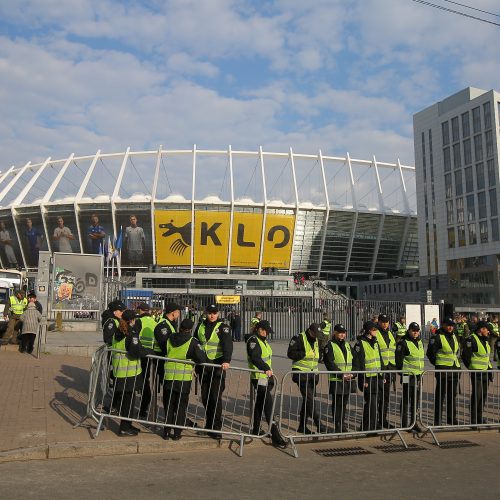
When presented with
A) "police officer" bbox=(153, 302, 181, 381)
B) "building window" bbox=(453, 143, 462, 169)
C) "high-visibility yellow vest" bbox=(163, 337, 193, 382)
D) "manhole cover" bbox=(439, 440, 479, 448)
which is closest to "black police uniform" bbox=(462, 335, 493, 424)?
"manhole cover" bbox=(439, 440, 479, 448)

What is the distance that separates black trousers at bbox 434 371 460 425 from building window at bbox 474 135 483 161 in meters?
47.3

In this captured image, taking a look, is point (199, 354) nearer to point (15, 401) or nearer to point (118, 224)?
point (15, 401)

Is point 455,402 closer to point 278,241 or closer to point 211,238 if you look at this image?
point 211,238

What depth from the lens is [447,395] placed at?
26.2ft

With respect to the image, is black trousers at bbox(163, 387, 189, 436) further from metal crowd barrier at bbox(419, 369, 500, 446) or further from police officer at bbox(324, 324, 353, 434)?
metal crowd barrier at bbox(419, 369, 500, 446)

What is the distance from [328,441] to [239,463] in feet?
5.64

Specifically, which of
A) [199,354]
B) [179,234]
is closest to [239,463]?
[199,354]

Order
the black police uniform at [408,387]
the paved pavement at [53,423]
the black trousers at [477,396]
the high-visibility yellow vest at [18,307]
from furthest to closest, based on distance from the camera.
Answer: the high-visibility yellow vest at [18,307]
the black trousers at [477,396]
the black police uniform at [408,387]
the paved pavement at [53,423]

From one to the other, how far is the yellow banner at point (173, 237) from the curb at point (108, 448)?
49035 millimetres

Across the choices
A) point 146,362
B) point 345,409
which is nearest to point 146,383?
point 146,362

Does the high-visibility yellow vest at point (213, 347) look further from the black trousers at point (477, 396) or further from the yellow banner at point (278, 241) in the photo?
the yellow banner at point (278, 241)

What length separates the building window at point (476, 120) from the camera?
50062 millimetres

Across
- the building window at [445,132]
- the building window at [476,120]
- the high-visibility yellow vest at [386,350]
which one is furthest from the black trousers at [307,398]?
the building window at [445,132]

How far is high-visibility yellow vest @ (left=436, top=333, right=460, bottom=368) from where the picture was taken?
8156 millimetres
